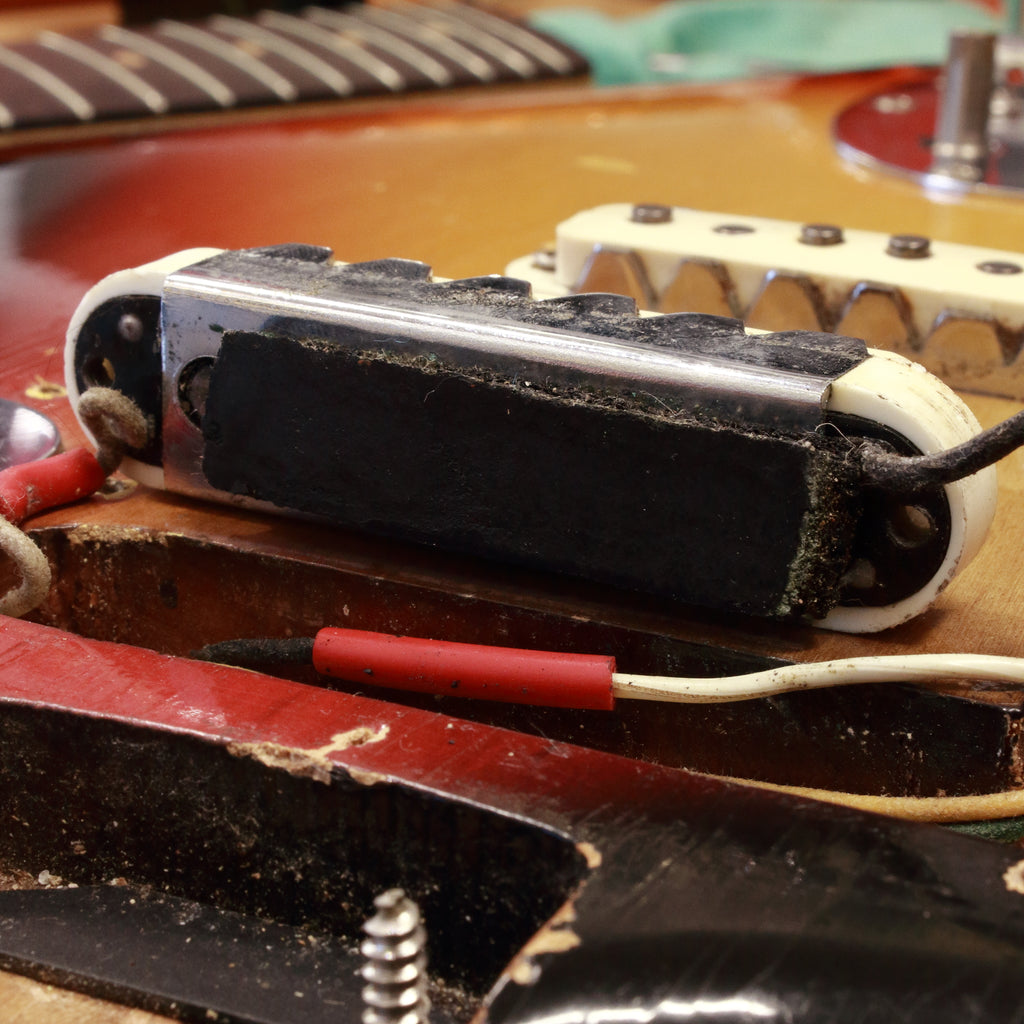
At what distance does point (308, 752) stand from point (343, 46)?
1324 mm

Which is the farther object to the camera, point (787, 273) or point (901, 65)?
point (901, 65)

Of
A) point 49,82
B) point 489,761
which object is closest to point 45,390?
point 489,761

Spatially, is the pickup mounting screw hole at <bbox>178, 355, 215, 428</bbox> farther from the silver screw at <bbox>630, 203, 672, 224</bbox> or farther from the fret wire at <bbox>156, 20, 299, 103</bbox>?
the fret wire at <bbox>156, 20, 299, 103</bbox>

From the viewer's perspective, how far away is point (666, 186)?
116 centimetres

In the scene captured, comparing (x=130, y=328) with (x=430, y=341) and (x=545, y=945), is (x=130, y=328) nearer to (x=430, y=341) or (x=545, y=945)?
(x=430, y=341)

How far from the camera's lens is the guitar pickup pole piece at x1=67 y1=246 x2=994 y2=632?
1.54 ft

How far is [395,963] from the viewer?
355 mm

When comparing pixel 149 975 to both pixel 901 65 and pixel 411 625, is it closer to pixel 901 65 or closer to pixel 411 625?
pixel 411 625

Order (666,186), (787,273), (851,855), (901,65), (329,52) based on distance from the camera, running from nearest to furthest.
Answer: (851,855)
(787,273)
(666,186)
(329,52)
(901,65)

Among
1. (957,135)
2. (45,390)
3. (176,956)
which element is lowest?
(176,956)

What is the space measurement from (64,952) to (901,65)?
1556 millimetres

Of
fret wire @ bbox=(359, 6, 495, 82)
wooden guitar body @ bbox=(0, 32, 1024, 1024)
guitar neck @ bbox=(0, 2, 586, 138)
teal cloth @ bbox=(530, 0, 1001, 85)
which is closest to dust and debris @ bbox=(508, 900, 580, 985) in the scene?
wooden guitar body @ bbox=(0, 32, 1024, 1024)

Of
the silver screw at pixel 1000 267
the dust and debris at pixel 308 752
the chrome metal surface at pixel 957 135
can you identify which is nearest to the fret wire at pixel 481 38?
the chrome metal surface at pixel 957 135

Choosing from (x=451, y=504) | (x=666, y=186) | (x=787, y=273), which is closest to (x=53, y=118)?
(x=666, y=186)
